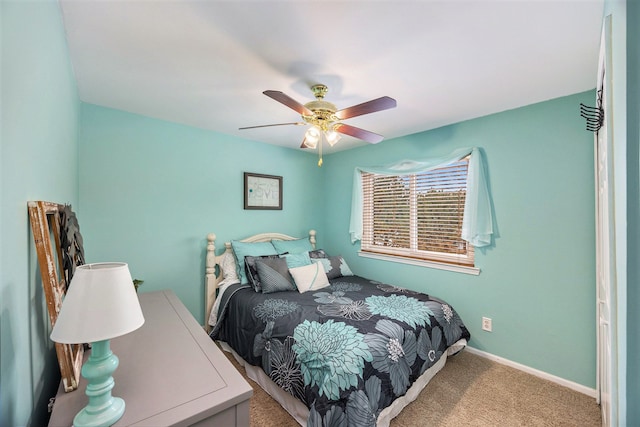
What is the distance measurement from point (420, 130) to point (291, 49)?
200 cm

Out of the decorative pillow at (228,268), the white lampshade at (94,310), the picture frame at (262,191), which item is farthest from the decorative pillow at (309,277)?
the white lampshade at (94,310)

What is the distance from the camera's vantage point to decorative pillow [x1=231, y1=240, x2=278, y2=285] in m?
3.01

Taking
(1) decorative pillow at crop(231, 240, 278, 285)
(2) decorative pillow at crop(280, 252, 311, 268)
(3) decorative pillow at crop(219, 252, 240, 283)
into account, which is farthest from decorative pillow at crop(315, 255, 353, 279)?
(3) decorative pillow at crop(219, 252, 240, 283)

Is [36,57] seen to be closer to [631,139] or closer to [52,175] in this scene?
[52,175]

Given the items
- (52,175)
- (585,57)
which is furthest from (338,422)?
(585,57)

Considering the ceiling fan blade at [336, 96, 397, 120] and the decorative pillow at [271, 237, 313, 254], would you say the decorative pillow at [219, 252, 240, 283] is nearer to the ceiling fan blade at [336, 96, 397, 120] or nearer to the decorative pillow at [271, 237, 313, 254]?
the decorative pillow at [271, 237, 313, 254]

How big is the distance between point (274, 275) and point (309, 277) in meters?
0.36

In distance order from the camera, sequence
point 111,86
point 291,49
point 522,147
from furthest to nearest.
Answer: point 522,147
point 111,86
point 291,49

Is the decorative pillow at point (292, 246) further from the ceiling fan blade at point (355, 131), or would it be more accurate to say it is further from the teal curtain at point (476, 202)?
the teal curtain at point (476, 202)

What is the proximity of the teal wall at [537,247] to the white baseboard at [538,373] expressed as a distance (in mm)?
35

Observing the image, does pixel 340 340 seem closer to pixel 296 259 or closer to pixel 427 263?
pixel 296 259

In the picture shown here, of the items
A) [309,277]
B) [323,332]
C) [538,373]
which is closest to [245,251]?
[309,277]

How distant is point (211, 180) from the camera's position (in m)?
A: 3.17

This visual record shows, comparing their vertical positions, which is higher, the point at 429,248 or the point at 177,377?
the point at 429,248
